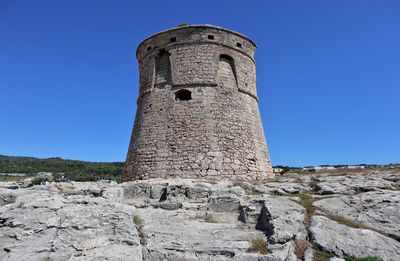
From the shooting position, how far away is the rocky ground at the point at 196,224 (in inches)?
268

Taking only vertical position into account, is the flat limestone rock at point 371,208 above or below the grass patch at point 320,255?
→ above

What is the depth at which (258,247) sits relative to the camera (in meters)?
7.14

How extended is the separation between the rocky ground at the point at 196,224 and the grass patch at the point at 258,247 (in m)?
0.02

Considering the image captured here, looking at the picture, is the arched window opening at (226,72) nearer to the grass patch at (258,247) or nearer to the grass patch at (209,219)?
the grass patch at (209,219)

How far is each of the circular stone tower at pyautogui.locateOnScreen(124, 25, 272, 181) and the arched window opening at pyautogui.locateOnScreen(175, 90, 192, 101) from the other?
5cm

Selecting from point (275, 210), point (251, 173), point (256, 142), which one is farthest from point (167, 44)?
point (275, 210)

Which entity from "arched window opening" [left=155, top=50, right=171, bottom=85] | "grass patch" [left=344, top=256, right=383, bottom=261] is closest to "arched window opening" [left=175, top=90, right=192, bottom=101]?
"arched window opening" [left=155, top=50, right=171, bottom=85]

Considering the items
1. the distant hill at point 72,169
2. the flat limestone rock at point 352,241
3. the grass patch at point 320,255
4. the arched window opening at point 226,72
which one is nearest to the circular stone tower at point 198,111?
the arched window opening at point 226,72

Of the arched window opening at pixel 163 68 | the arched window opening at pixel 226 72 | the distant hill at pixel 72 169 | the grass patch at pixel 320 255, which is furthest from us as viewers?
the distant hill at pixel 72 169

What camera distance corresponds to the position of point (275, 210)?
8.75m

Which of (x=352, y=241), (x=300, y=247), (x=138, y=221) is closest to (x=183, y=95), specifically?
(x=138, y=221)

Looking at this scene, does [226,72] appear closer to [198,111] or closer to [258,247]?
[198,111]

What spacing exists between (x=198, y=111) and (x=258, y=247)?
8.90 m

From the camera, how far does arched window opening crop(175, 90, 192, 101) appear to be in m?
15.9
